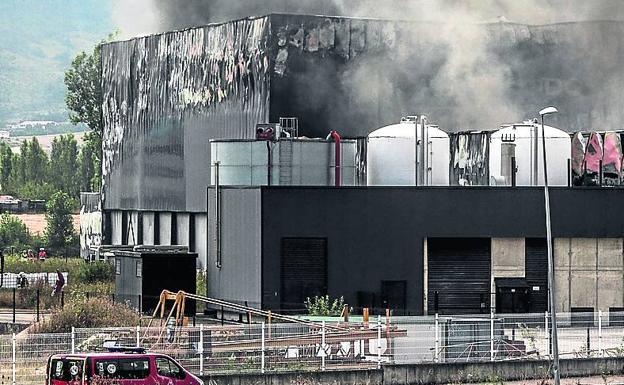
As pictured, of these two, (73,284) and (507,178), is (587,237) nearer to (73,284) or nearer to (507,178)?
(507,178)

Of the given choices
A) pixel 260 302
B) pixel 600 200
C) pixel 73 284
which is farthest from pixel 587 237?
pixel 73 284

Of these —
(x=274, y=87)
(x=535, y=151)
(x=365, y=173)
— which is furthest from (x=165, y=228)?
(x=535, y=151)

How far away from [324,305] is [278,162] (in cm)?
952

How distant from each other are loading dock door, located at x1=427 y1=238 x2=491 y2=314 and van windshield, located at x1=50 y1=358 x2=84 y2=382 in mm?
24201

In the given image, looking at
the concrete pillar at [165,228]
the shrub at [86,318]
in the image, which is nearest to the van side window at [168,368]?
the shrub at [86,318]

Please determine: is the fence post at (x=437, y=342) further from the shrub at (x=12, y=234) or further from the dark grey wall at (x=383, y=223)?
the shrub at (x=12, y=234)

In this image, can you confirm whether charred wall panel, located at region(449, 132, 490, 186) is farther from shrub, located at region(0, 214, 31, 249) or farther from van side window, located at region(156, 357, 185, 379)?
shrub, located at region(0, 214, 31, 249)

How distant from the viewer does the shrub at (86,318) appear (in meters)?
53.8

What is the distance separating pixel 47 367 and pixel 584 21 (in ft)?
174

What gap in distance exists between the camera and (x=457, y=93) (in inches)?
3268

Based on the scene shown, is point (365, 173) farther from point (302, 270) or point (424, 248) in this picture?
point (302, 270)

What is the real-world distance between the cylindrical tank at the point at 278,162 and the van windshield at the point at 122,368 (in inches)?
Result: 1038

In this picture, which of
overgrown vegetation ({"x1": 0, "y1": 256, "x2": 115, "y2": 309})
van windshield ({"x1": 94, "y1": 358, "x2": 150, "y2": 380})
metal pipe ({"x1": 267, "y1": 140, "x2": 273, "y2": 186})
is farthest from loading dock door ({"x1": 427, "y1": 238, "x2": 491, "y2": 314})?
van windshield ({"x1": 94, "y1": 358, "x2": 150, "y2": 380})

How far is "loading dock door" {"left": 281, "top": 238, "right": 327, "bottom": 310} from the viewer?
2399 inches
